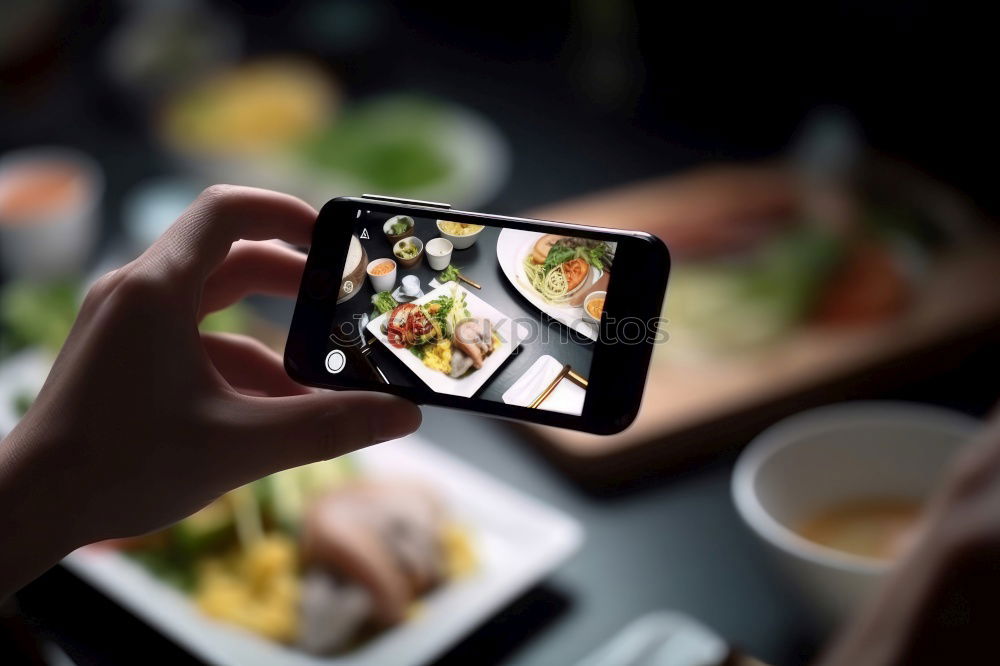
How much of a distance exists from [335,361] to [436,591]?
42 centimetres

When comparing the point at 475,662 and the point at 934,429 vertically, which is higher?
the point at 934,429

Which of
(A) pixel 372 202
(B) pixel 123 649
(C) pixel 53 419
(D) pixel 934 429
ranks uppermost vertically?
(A) pixel 372 202

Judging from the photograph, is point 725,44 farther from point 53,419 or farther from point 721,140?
point 53,419

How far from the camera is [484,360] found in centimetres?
55

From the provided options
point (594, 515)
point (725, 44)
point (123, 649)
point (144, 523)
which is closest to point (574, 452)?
point (594, 515)

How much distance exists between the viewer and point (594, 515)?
3.42 feet

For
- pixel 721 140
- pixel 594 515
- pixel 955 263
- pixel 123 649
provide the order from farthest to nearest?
pixel 721 140, pixel 955 263, pixel 594 515, pixel 123 649

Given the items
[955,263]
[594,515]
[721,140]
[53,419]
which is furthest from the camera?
[721,140]

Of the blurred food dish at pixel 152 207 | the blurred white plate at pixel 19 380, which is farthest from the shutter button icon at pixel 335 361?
the blurred food dish at pixel 152 207

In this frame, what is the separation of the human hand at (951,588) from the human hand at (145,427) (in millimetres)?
264

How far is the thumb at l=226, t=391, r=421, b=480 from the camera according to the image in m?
0.51

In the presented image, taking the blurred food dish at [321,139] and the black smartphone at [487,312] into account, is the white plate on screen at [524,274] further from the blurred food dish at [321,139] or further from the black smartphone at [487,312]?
the blurred food dish at [321,139]

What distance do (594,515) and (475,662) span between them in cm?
23

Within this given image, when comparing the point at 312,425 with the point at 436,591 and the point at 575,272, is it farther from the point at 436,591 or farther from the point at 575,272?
the point at 436,591
